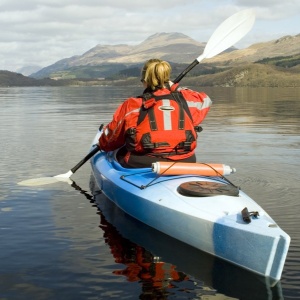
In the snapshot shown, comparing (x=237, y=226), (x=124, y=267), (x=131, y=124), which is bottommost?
(x=124, y=267)

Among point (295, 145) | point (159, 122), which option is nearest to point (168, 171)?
point (159, 122)

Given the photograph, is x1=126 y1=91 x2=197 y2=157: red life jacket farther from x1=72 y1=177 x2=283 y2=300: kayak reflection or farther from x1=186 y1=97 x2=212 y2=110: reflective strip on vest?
x1=72 y1=177 x2=283 y2=300: kayak reflection

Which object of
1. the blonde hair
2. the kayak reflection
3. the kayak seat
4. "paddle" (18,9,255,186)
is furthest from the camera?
"paddle" (18,9,255,186)

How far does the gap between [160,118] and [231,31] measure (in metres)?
5.15

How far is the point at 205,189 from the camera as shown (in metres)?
7.23

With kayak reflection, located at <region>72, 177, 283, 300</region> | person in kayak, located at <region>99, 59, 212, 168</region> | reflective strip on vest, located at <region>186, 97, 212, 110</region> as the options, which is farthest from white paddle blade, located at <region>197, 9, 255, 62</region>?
kayak reflection, located at <region>72, 177, 283, 300</region>

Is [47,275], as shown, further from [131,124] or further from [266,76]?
[266,76]

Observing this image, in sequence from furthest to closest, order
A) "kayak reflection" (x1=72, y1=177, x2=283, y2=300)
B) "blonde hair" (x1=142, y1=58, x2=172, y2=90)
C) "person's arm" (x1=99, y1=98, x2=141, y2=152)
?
"person's arm" (x1=99, y1=98, x2=141, y2=152) → "blonde hair" (x1=142, y1=58, x2=172, y2=90) → "kayak reflection" (x1=72, y1=177, x2=283, y2=300)

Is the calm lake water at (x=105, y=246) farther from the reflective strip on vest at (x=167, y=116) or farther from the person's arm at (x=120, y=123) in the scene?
the reflective strip on vest at (x=167, y=116)

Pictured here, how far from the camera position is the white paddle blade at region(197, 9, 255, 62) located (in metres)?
12.2

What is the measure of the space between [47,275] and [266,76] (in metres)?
192

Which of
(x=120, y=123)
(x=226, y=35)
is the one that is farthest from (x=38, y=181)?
(x=226, y=35)

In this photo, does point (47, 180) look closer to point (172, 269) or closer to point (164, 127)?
point (164, 127)

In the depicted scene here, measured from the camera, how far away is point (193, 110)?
28.4 ft
